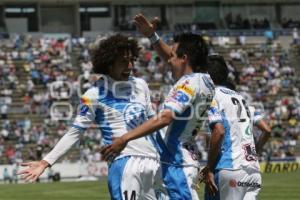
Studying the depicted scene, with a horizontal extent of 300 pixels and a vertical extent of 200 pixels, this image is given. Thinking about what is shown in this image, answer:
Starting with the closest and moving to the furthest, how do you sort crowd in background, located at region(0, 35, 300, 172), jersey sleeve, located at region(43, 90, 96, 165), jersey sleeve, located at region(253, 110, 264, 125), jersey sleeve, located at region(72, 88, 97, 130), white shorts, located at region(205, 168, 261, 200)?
jersey sleeve, located at region(43, 90, 96, 165), jersey sleeve, located at region(72, 88, 97, 130), white shorts, located at region(205, 168, 261, 200), jersey sleeve, located at region(253, 110, 264, 125), crowd in background, located at region(0, 35, 300, 172)

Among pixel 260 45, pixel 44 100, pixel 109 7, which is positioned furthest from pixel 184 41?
pixel 109 7

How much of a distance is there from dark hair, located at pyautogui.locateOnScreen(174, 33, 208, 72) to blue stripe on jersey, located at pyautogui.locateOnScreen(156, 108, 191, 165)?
1.72ft

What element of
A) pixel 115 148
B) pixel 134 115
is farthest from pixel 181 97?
pixel 134 115

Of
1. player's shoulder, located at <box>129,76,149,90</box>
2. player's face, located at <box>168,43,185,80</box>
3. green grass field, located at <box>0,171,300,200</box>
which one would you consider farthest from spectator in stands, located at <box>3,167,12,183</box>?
player's face, located at <box>168,43,185,80</box>

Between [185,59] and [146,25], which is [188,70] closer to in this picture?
[185,59]

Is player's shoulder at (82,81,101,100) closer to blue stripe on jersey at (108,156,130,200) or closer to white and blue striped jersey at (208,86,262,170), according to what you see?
blue stripe on jersey at (108,156,130,200)

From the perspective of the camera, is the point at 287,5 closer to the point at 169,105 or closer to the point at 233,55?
the point at 233,55

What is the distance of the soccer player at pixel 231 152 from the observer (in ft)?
29.4

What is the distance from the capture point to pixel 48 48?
51125mm

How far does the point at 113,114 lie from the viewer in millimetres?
8094

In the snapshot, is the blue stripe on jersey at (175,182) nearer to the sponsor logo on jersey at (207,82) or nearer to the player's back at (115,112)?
the player's back at (115,112)

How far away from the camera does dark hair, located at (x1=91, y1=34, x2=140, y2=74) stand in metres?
8.16

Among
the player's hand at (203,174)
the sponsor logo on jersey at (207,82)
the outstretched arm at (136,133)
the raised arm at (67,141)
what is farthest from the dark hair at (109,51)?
the player's hand at (203,174)

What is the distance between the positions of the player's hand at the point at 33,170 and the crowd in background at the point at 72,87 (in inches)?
1260
